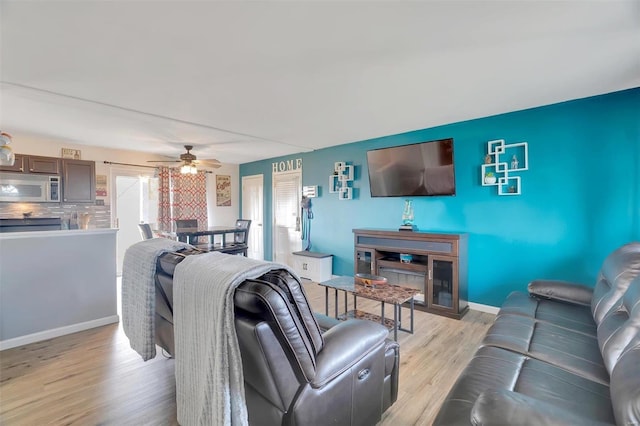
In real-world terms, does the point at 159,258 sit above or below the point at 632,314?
above

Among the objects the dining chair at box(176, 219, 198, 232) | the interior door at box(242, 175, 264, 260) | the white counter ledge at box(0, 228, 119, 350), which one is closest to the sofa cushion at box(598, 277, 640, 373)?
the white counter ledge at box(0, 228, 119, 350)

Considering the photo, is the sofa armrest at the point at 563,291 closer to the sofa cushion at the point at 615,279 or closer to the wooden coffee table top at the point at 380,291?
the sofa cushion at the point at 615,279

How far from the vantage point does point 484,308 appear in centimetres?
356

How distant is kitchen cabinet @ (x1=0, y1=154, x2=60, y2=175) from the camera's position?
4137mm

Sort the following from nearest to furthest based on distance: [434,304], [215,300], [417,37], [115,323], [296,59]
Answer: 1. [215,300]
2. [417,37]
3. [296,59]
4. [115,323]
5. [434,304]

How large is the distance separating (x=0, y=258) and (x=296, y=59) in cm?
317

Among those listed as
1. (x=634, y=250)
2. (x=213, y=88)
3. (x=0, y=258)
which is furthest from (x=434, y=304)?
(x=0, y=258)

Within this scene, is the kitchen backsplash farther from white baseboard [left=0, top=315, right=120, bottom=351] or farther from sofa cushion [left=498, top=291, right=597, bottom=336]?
sofa cushion [left=498, top=291, right=597, bottom=336]

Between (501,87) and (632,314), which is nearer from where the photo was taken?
(632,314)

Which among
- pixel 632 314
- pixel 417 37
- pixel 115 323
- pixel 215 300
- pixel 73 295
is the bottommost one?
pixel 115 323

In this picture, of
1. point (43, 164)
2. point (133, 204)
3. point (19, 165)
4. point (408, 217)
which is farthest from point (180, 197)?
point (408, 217)

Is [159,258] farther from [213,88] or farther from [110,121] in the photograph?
[110,121]

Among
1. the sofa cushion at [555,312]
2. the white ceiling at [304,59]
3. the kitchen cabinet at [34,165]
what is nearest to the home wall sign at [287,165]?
the white ceiling at [304,59]

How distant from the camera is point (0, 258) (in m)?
2.66
